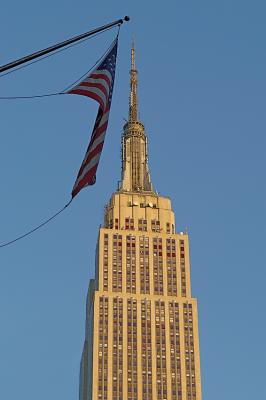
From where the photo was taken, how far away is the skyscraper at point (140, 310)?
13288 cm

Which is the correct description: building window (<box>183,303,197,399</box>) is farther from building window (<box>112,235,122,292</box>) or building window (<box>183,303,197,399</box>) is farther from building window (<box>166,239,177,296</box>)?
building window (<box>112,235,122,292</box>)

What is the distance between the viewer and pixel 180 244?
150375 millimetres

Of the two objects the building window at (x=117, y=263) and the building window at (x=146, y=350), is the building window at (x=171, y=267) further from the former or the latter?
the building window at (x=117, y=263)

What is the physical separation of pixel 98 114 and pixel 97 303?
96834 mm

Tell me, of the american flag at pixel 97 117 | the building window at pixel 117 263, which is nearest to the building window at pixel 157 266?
the building window at pixel 117 263

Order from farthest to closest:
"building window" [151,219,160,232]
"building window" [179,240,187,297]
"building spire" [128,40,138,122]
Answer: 1. "building spire" [128,40,138,122]
2. "building window" [151,219,160,232]
3. "building window" [179,240,187,297]

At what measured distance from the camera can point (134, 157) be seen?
168m

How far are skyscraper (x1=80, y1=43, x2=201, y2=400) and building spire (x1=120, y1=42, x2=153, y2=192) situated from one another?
2.54 metres

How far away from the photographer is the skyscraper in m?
133

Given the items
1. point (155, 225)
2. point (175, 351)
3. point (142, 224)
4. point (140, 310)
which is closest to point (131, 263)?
point (140, 310)

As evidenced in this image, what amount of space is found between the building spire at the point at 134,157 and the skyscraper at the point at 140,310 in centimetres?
254

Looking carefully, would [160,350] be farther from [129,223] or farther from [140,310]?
[129,223]

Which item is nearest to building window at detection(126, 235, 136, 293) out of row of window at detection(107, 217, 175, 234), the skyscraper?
the skyscraper

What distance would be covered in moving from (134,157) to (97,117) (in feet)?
401
